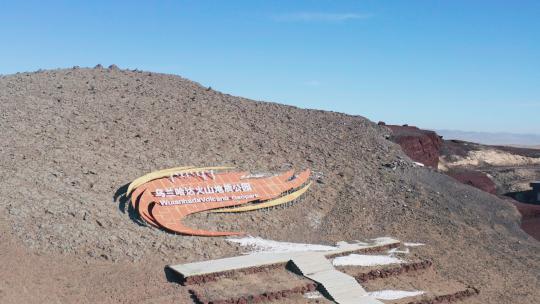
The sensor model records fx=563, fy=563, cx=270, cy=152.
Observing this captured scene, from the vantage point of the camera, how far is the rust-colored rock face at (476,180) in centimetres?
2917

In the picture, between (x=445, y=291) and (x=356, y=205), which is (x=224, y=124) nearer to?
(x=356, y=205)

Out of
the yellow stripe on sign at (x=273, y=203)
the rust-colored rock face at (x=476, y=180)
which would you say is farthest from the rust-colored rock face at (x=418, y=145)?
the yellow stripe on sign at (x=273, y=203)

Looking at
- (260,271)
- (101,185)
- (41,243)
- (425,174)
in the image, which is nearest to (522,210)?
(425,174)

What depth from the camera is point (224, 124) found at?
20.9m

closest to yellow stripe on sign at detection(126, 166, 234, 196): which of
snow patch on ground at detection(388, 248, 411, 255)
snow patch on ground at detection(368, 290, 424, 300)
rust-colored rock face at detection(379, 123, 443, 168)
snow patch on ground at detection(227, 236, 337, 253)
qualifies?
snow patch on ground at detection(227, 236, 337, 253)

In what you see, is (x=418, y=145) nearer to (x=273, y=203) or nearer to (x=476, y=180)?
(x=476, y=180)

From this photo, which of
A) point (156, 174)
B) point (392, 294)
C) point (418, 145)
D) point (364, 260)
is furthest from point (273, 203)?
point (418, 145)

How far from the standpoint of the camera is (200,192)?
51.2ft

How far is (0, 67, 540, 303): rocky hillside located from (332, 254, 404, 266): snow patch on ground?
1.31 metres

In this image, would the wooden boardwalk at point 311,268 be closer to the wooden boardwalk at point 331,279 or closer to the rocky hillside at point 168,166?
the wooden boardwalk at point 331,279

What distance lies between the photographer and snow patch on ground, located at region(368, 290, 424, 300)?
39.5ft

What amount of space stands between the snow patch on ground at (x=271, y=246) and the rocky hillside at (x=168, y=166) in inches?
21.0

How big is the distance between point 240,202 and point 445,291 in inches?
239

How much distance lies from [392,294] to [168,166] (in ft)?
25.3
